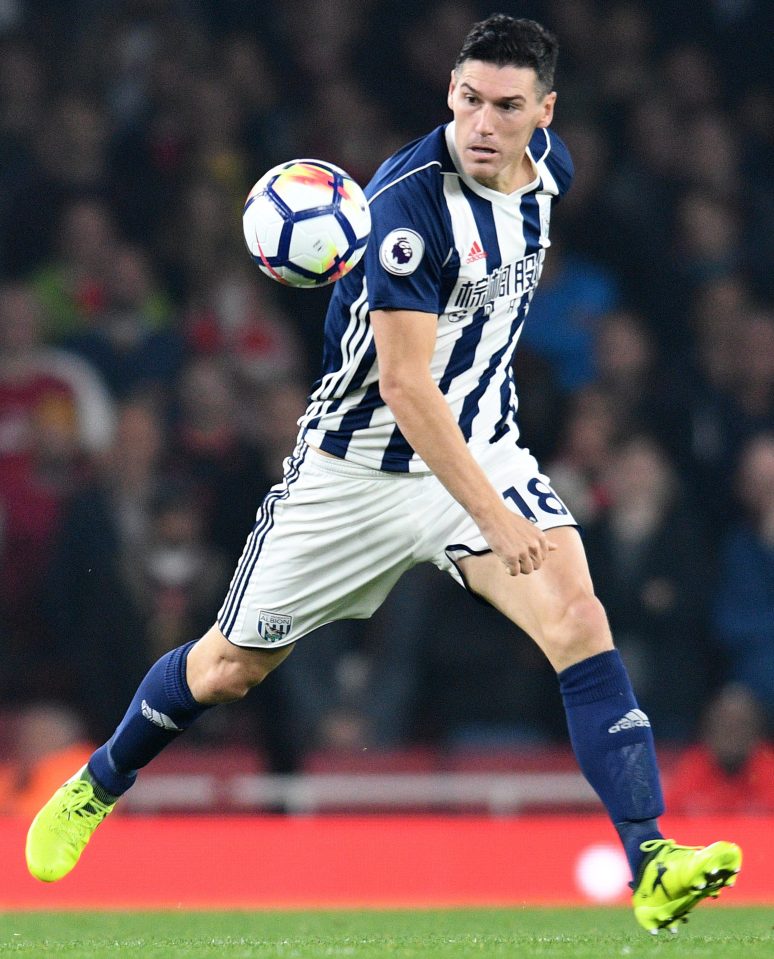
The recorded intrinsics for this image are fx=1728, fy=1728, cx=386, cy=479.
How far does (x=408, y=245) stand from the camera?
409 centimetres

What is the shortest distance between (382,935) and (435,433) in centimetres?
141

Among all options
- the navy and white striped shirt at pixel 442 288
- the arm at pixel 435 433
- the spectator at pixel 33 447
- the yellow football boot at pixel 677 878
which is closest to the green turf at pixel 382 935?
the yellow football boot at pixel 677 878

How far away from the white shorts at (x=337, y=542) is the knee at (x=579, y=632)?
419 mm

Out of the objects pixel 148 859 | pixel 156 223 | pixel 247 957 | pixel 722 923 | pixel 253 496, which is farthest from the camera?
pixel 156 223

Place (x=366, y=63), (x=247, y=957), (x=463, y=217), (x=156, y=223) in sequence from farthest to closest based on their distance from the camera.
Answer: (x=366, y=63) < (x=156, y=223) < (x=463, y=217) < (x=247, y=957)

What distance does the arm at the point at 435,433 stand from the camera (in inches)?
157

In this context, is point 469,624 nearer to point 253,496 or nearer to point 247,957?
point 253,496

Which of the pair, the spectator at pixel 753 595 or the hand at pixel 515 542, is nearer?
the hand at pixel 515 542

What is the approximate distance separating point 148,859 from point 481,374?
9.94 feet

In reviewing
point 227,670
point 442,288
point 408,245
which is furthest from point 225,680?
point 408,245

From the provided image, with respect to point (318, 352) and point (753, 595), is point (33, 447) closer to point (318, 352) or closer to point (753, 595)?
point (318, 352)

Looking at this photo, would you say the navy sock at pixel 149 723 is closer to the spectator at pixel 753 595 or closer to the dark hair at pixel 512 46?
the dark hair at pixel 512 46

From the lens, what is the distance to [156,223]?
29.6ft

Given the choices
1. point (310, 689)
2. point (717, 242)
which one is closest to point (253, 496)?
point (310, 689)
